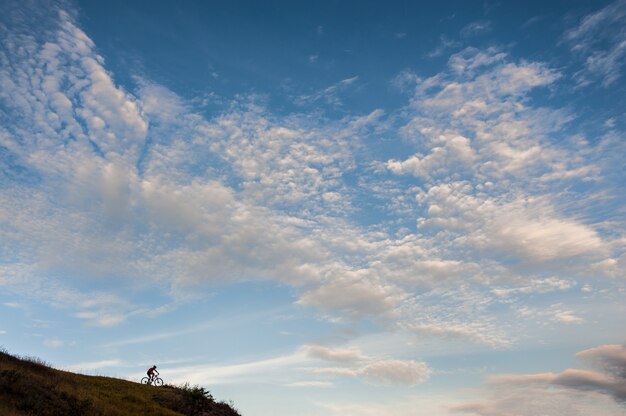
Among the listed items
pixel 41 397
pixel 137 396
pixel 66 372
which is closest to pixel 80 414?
pixel 41 397

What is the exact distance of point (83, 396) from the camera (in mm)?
25750

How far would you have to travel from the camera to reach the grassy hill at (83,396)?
21531mm

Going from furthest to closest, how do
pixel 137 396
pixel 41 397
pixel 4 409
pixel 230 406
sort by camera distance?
pixel 230 406 → pixel 137 396 → pixel 41 397 → pixel 4 409

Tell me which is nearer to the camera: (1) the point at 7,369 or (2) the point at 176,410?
(1) the point at 7,369

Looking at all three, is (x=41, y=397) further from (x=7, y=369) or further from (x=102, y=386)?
(x=102, y=386)

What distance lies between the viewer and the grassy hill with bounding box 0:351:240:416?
70.6 feet

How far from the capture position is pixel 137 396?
30.3m

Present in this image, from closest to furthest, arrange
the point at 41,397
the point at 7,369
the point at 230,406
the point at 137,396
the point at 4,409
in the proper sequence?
the point at 4,409 < the point at 41,397 < the point at 7,369 < the point at 137,396 < the point at 230,406

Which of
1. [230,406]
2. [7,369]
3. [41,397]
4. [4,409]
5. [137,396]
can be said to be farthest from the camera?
[230,406]

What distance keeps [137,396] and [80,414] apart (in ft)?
25.2

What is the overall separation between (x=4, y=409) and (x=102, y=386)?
13.3 m

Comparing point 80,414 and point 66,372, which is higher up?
point 66,372

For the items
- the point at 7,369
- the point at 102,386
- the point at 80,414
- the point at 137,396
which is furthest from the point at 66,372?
the point at 80,414

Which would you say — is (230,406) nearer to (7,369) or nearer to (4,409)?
(7,369)
